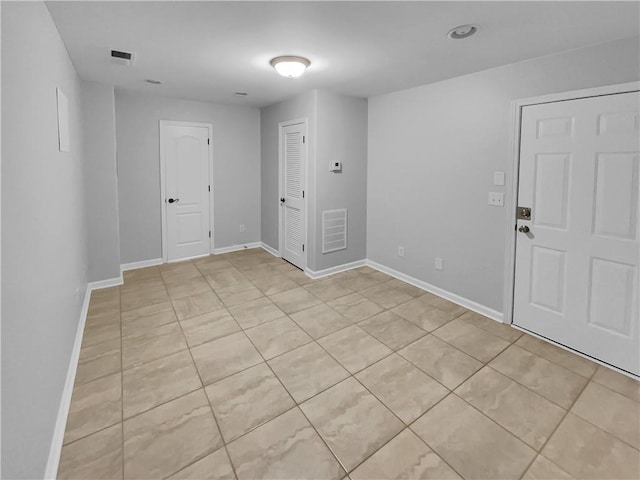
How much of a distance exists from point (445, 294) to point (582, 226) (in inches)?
57.8

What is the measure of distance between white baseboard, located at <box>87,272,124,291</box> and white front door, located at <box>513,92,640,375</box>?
4.36 meters

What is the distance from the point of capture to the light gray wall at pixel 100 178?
3725mm

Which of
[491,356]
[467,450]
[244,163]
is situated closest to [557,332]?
[491,356]

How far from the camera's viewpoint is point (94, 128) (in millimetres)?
3748

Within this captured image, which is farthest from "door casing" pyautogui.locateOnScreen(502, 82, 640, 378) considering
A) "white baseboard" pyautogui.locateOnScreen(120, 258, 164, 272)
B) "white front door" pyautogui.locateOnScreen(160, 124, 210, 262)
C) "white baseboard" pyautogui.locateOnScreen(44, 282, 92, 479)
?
"white baseboard" pyautogui.locateOnScreen(120, 258, 164, 272)

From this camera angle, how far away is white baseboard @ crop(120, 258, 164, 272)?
4.67m

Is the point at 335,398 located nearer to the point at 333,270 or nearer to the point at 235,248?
the point at 333,270

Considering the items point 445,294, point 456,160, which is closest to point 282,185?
point 456,160

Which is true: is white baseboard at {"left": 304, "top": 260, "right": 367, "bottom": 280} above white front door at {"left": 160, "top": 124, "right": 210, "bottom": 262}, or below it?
below

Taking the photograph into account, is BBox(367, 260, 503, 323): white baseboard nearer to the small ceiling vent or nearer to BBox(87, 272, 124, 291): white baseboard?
BBox(87, 272, 124, 291): white baseboard

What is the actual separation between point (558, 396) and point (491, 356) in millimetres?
495

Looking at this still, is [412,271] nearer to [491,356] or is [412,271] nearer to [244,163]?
[491,356]

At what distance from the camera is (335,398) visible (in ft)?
7.04

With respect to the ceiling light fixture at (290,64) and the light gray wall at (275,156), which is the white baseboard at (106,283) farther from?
the ceiling light fixture at (290,64)
